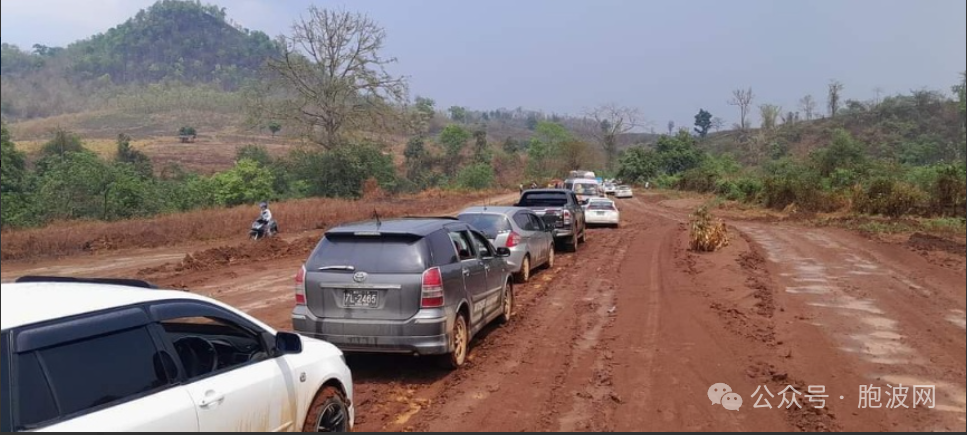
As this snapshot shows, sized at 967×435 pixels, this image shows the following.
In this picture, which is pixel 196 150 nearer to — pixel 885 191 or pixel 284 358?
pixel 885 191

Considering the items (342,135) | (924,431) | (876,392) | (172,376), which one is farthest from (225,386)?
(342,135)

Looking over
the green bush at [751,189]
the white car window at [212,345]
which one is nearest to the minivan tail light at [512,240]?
the white car window at [212,345]

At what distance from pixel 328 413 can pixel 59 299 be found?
2161 millimetres

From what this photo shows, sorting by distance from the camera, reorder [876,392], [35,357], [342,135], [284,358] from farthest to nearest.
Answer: [342,135], [876,392], [284,358], [35,357]

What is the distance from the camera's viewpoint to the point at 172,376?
3879 millimetres

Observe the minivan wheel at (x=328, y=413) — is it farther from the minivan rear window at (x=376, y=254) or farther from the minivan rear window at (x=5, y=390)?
the minivan rear window at (x=376, y=254)

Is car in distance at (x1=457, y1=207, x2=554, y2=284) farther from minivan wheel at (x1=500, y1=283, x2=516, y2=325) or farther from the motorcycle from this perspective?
the motorcycle

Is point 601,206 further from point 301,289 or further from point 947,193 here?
point 301,289

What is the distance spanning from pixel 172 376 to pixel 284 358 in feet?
3.32

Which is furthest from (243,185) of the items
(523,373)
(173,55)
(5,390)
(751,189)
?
(5,390)

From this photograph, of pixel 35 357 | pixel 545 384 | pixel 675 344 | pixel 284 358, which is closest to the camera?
pixel 35 357

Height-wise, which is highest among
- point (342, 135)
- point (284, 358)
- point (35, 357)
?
point (342, 135)

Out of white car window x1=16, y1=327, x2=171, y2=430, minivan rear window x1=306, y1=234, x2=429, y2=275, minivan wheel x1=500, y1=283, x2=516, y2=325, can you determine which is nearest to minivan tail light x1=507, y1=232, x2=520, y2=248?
minivan wheel x1=500, y1=283, x2=516, y2=325

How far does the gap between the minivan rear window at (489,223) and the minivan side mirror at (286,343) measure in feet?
30.5
